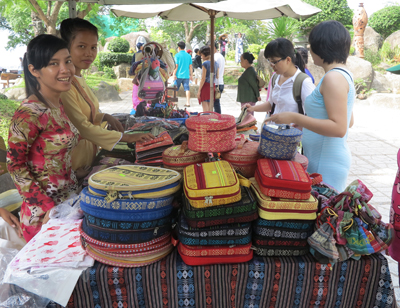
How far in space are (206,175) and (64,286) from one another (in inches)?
34.3

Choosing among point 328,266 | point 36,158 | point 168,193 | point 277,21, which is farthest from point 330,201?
point 277,21

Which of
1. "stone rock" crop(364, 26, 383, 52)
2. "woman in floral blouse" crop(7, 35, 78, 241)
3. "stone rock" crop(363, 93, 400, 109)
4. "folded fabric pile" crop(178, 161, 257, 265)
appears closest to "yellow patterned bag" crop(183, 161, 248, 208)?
"folded fabric pile" crop(178, 161, 257, 265)

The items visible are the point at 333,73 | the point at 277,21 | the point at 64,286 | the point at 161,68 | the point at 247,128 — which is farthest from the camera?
the point at 277,21

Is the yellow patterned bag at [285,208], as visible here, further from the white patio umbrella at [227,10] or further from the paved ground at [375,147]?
the white patio umbrella at [227,10]

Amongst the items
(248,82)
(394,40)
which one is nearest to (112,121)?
(248,82)

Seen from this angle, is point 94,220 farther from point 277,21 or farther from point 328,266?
point 277,21

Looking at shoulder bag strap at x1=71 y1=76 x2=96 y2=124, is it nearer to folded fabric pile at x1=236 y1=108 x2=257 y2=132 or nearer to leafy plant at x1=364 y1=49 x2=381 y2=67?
folded fabric pile at x1=236 y1=108 x2=257 y2=132

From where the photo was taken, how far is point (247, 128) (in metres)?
3.14

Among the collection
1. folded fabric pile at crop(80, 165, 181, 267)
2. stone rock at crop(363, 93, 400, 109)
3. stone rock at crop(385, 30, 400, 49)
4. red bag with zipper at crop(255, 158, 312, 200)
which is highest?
stone rock at crop(385, 30, 400, 49)

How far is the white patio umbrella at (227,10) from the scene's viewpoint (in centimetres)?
391

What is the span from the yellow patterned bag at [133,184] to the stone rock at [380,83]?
16.4 m

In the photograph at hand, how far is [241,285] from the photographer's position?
1.59 metres

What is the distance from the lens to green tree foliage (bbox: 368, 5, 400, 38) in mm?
21016

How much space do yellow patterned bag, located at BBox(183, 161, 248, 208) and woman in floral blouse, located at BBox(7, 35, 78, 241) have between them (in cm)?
88
